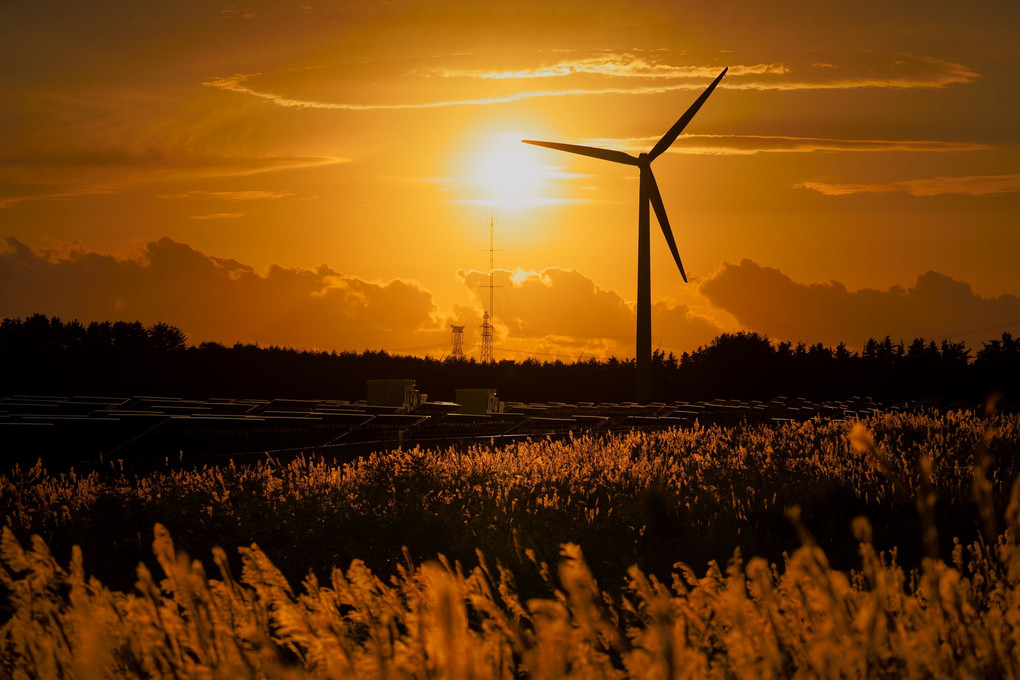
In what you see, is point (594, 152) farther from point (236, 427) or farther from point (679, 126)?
point (236, 427)

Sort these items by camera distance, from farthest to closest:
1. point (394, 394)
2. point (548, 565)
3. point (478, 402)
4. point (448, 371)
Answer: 1. point (448, 371)
2. point (478, 402)
3. point (394, 394)
4. point (548, 565)

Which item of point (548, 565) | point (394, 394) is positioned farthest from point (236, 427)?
point (548, 565)

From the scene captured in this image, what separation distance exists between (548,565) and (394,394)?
2453cm

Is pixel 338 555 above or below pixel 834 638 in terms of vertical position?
below

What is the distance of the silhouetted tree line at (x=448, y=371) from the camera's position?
2189 inches

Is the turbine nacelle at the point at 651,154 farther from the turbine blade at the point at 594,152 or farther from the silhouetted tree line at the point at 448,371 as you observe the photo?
the silhouetted tree line at the point at 448,371

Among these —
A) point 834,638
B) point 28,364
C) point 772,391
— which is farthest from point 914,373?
point 834,638

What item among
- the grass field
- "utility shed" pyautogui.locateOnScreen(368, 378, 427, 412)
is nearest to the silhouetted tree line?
"utility shed" pyautogui.locateOnScreen(368, 378, 427, 412)

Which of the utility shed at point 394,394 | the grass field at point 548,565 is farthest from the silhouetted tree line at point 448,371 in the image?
the grass field at point 548,565

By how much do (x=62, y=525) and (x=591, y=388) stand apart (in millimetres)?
55731

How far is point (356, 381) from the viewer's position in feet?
205

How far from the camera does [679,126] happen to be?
39.0 metres

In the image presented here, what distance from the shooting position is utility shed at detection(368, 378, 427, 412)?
3454 centimetres

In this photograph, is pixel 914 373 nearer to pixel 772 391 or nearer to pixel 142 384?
pixel 772 391
